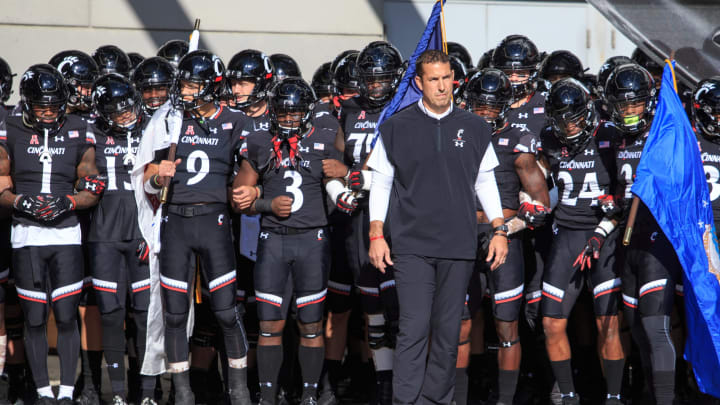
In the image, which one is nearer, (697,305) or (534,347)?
(697,305)

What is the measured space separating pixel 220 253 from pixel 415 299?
65.1 inches

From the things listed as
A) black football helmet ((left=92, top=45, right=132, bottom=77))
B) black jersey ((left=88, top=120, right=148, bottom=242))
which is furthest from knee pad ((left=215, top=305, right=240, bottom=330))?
black football helmet ((left=92, top=45, right=132, bottom=77))

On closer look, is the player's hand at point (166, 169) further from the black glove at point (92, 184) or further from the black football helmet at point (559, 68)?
the black football helmet at point (559, 68)

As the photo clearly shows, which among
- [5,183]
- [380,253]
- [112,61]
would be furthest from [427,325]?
[112,61]

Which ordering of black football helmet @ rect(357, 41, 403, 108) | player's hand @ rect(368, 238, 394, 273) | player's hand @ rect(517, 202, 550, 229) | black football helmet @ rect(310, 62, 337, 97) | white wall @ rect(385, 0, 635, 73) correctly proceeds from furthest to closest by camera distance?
white wall @ rect(385, 0, 635, 73)
black football helmet @ rect(310, 62, 337, 97)
black football helmet @ rect(357, 41, 403, 108)
player's hand @ rect(517, 202, 550, 229)
player's hand @ rect(368, 238, 394, 273)

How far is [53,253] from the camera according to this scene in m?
6.75

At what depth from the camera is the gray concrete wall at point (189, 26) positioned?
34.9 feet

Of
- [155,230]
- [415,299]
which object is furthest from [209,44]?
[415,299]

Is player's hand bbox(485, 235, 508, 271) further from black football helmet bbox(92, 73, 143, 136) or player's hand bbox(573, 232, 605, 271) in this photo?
black football helmet bbox(92, 73, 143, 136)

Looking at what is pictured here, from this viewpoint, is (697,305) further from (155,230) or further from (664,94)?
(155,230)

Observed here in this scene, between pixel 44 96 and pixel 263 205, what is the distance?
1.67 m

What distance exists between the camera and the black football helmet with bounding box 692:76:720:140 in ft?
20.8

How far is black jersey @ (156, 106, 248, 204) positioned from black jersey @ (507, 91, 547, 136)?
2.01 metres

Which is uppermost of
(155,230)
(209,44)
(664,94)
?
(209,44)
